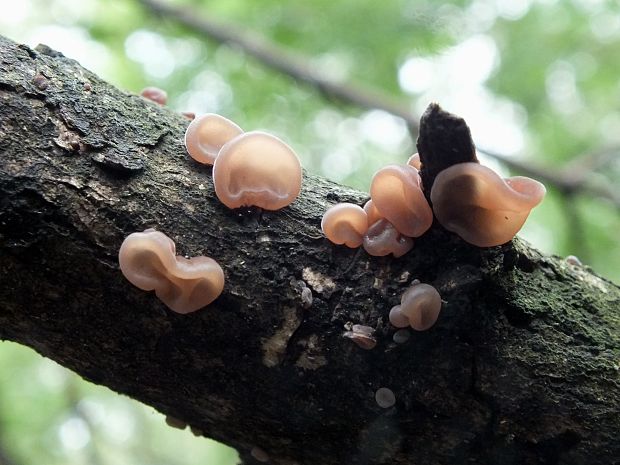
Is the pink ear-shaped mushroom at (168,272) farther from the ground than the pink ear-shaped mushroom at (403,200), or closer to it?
closer to it

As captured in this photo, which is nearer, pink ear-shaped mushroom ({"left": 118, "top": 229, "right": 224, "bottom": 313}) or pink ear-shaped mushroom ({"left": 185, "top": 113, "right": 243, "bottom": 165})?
pink ear-shaped mushroom ({"left": 118, "top": 229, "right": 224, "bottom": 313})

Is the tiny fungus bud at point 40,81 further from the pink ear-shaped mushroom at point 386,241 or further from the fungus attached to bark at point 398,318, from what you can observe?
the fungus attached to bark at point 398,318

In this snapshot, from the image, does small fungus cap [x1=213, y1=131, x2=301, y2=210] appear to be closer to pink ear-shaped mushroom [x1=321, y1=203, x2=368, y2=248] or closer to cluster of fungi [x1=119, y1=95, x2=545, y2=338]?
cluster of fungi [x1=119, y1=95, x2=545, y2=338]

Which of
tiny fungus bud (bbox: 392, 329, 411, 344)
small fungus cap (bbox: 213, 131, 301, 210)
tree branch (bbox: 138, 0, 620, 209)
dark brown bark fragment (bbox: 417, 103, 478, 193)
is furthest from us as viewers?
tree branch (bbox: 138, 0, 620, 209)

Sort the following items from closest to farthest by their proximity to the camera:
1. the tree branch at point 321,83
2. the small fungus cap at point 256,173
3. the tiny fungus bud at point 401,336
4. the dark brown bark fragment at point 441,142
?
the dark brown bark fragment at point 441,142
the tiny fungus bud at point 401,336
the small fungus cap at point 256,173
the tree branch at point 321,83

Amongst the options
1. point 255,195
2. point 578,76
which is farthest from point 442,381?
point 578,76

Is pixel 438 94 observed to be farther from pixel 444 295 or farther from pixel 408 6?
pixel 444 295

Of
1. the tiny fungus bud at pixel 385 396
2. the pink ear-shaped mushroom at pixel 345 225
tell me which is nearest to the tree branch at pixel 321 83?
the pink ear-shaped mushroom at pixel 345 225

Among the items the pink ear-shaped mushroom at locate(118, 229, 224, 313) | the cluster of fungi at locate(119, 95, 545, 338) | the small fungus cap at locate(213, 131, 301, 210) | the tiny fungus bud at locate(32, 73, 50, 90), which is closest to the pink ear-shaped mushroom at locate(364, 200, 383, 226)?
the cluster of fungi at locate(119, 95, 545, 338)
